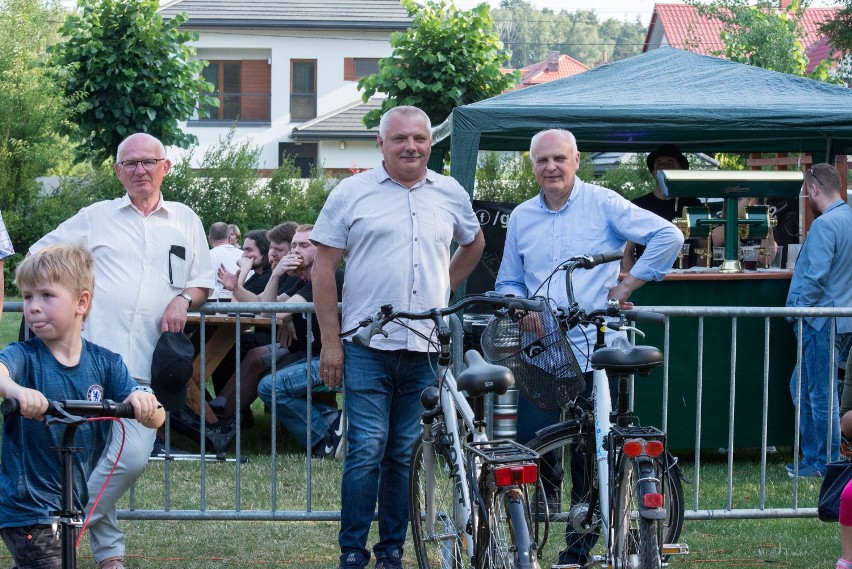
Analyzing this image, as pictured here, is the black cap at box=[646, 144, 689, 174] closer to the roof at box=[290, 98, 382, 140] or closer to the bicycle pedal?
the bicycle pedal

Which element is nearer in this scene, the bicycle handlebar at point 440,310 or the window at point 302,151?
the bicycle handlebar at point 440,310

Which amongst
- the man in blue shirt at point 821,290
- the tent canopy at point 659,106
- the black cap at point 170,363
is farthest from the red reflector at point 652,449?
the tent canopy at point 659,106

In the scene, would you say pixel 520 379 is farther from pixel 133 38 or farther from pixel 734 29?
pixel 734 29

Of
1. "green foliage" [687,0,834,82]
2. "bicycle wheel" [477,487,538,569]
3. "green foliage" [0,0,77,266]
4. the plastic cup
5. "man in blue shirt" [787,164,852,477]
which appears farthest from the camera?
"green foliage" [687,0,834,82]

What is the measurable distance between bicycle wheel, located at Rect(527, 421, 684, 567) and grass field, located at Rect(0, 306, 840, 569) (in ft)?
2.88

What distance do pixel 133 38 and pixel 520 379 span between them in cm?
1336

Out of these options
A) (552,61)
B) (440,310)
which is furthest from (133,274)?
(552,61)

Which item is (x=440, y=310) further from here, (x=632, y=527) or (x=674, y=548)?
(x=674, y=548)

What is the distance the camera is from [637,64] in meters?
9.62

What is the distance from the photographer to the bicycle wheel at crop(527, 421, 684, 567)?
4.65 metres

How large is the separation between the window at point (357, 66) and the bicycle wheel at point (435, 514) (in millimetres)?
34707

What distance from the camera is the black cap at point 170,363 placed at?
501cm

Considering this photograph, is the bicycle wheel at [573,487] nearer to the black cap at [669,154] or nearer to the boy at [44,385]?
the boy at [44,385]

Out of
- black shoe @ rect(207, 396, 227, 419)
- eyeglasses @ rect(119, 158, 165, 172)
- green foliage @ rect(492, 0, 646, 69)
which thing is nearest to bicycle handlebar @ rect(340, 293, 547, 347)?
eyeglasses @ rect(119, 158, 165, 172)
